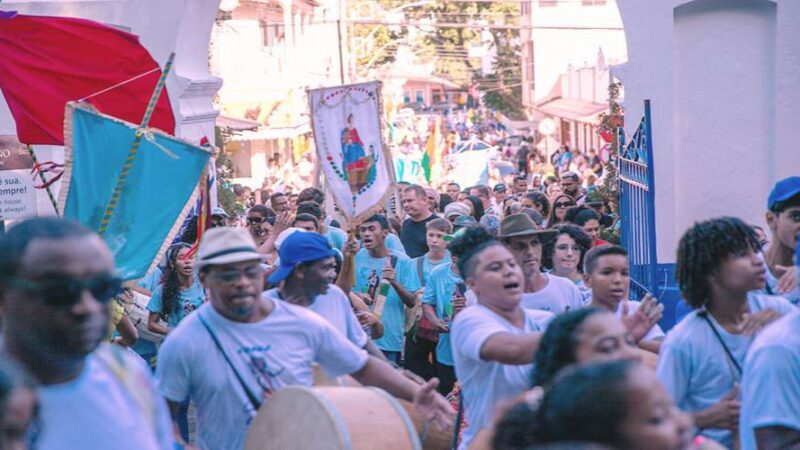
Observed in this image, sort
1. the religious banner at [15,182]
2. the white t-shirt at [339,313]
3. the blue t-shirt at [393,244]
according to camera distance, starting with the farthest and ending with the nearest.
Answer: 1. the religious banner at [15,182]
2. the blue t-shirt at [393,244]
3. the white t-shirt at [339,313]

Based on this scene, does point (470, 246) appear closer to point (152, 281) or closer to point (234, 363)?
point (234, 363)

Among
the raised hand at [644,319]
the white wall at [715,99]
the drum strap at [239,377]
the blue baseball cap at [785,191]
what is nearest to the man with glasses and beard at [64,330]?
the drum strap at [239,377]

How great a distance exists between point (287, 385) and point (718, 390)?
1713 mm

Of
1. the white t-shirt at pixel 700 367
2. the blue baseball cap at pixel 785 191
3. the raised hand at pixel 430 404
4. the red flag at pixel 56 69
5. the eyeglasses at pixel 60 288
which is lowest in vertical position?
the raised hand at pixel 430 404

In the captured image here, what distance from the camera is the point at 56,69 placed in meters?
10.1

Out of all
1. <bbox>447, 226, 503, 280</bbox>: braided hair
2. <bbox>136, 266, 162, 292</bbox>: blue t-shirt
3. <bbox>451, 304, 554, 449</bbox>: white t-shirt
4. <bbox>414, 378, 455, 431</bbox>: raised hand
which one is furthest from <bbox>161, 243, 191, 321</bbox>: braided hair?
<bbox>414, 378, 455, 431</bbox>: raised hand

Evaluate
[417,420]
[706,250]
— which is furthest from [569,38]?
[706,250]

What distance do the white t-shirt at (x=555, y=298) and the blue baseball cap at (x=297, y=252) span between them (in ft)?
Answer: 3.66

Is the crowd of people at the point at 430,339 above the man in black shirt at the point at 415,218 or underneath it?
above

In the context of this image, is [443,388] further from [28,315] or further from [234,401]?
→ [28,315]

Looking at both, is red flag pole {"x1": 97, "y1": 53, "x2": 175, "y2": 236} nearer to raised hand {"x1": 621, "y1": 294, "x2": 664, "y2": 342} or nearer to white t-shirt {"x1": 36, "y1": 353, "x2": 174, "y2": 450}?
raised hand {"x1": 621, "y1": 294, "x2": 664, "y2": 342}

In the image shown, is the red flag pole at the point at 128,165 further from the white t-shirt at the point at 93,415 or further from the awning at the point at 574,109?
the awning at the point at 574,109

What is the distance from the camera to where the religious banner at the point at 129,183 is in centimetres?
801

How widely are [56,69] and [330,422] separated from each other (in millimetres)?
5847
